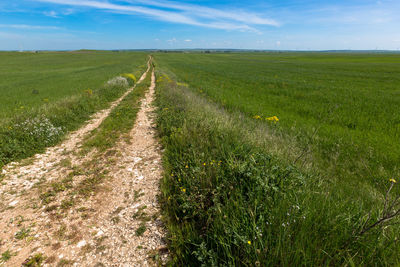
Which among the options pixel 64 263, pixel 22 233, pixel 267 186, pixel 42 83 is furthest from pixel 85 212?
pixel 42 83

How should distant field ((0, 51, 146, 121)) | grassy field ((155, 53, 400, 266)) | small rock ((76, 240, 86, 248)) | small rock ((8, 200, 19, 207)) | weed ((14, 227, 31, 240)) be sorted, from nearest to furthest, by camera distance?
grassy field ((155, 53, 400, 266)) < small rock ((76, 240, 86, 248)) < weed ((14, 227, 31, 240)) < small rock ((8, 200, 19, 207)) < distant field ((0, 51, 146, 121))

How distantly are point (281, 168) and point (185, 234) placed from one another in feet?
6.55

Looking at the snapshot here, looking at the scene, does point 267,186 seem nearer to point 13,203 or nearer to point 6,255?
point 6,255

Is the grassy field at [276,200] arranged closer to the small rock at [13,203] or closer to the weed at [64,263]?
the weed at [64,263]

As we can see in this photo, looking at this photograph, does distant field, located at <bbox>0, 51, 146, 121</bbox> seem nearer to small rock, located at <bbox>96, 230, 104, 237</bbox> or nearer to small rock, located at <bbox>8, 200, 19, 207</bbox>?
small rock, located at <bbox>8, 200, 19, 207</bbox>

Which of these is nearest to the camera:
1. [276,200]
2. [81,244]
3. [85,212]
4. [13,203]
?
[276,200]

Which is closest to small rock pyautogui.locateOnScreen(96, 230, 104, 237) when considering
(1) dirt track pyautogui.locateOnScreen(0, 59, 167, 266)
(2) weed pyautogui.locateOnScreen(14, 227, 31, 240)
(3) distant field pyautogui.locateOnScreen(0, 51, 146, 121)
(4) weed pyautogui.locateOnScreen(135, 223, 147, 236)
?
(1) dirt track pyautogui.locateOnScreen(0, 59, 167, 266)

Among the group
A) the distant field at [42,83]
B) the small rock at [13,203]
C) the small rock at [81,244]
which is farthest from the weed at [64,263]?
the distant field at [42,83]

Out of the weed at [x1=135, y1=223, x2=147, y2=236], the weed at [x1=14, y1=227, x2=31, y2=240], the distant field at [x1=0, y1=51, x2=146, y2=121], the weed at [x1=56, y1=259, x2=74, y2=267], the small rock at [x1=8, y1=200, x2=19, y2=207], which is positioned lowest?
the weed at [x1=56, y1=259, x2=74, y2=267]

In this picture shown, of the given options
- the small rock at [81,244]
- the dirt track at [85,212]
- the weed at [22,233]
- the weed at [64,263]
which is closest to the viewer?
the weed at [64,263]

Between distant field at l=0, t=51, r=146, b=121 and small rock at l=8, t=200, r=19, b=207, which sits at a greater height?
distant field at l=0, t=51, r=146, b=121

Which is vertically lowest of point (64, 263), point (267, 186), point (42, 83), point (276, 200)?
point (64, 263)

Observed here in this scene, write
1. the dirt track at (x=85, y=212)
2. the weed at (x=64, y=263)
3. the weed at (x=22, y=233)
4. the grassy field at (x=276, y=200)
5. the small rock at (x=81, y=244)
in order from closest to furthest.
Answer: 1. the grassy field at (x=276, y=200)
2. the weed at (x=64, y=263)
3. the dirt track at (x=85, y=212)
4. the small rock at (x=81, y=244)
5. the weed at (x=22, y=233)

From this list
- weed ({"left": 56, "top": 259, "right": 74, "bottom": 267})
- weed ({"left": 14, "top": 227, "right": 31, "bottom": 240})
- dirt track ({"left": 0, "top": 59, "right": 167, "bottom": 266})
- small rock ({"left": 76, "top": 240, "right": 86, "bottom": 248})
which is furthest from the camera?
weed ({"left": 14, "top": 227, "right": 31, "bottom": 240})
